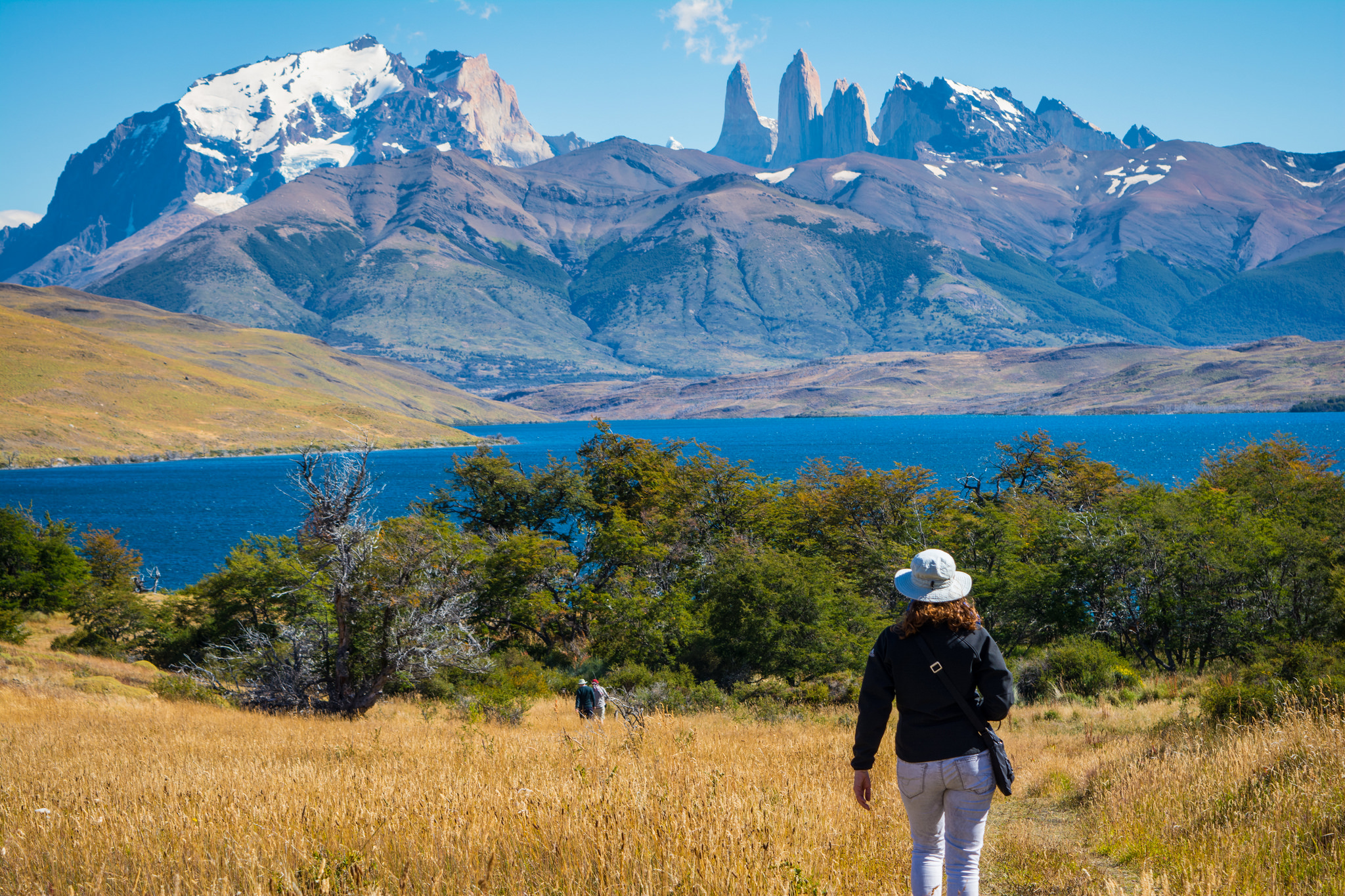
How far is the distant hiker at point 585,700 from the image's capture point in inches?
596

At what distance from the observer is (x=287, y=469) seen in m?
58.1

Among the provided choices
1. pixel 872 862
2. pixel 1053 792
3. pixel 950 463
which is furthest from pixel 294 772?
pixel 950 463

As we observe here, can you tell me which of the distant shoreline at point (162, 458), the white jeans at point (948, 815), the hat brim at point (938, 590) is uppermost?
the distant shoreline at point (162, 458)

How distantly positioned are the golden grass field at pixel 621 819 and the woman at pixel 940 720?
528 mm

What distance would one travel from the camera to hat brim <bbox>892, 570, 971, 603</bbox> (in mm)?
4789

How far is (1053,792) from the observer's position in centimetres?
974

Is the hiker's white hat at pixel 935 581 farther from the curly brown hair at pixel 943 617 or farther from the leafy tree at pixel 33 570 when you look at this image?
the leafy tree at pixel 33 570

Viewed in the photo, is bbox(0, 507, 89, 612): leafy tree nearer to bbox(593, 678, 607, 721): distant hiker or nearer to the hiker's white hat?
bbox(593, 678, 607, 721): distant hiker

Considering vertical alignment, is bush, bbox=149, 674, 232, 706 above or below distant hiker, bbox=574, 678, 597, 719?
below

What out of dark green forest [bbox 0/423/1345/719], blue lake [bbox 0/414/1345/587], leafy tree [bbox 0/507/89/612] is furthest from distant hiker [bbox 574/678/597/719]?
blue lake [bbox 0/414/1345/587]

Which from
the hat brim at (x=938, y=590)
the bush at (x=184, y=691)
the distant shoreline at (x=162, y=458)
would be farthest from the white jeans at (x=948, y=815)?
the distant shoreline at (x=162, y=458)

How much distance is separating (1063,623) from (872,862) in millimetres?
23752

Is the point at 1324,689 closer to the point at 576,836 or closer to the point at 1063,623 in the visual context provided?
the point at 576,836

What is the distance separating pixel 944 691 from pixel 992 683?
0.88ft
